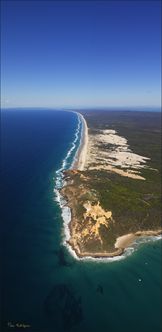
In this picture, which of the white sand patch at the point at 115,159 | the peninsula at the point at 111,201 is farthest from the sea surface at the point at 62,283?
the white sand patch at the point at 115,159

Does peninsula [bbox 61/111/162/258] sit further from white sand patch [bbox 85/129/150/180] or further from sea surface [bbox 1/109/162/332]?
sea surface [bbox 1/109/162/332]

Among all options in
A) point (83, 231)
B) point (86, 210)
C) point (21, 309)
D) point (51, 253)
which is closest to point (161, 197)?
point (86, 210)

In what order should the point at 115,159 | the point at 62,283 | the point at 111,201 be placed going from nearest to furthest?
the point at 62,283
the point at 111,201
the point at 115,159

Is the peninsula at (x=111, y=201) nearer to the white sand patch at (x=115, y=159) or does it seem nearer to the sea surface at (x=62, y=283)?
the white sand patch at (x=115, y=159)

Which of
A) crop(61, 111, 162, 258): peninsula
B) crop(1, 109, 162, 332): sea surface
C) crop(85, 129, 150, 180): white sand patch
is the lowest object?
crop(1, 109, 162, 332): sea surface

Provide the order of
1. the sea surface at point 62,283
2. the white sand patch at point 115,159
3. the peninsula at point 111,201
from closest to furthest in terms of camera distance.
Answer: the sea surface at point 62,283 → the peninsula at point 111,201 → the white sand patch at point 115,159

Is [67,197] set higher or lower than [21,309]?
higher

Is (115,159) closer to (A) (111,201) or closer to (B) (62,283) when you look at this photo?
(A) (111,201)

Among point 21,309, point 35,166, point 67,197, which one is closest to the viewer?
point 21,309

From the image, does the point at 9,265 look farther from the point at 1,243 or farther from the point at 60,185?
the point at 60,185

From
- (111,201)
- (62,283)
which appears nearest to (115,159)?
(111,201)

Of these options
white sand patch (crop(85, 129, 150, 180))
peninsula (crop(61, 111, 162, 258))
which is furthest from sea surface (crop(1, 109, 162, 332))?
white sand patch (crop(85, 129, 150, 180))
